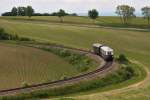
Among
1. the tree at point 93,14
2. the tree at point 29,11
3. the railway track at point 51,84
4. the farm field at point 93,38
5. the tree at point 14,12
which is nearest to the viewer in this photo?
the railway track at point 51,84

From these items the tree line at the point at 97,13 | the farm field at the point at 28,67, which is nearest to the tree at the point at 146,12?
the tree line at the point at 97,13

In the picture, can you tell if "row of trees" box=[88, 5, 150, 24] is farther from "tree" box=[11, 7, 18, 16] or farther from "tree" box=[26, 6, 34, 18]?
"tree" box=[11, 7, 18, 16]

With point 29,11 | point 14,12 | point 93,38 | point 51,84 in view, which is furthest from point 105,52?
point 14,12

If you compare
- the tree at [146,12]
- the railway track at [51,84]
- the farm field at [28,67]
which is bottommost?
the farm field at [28,67]

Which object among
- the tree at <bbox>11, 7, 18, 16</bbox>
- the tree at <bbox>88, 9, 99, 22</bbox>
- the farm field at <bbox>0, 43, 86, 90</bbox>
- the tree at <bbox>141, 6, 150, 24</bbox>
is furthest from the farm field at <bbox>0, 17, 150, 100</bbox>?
the tree at <bbox>11, 7, 18, 16</bbox>

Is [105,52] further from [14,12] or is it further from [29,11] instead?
[14,12]

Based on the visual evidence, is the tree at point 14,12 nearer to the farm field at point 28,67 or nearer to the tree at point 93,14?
the tree at point 93,14
